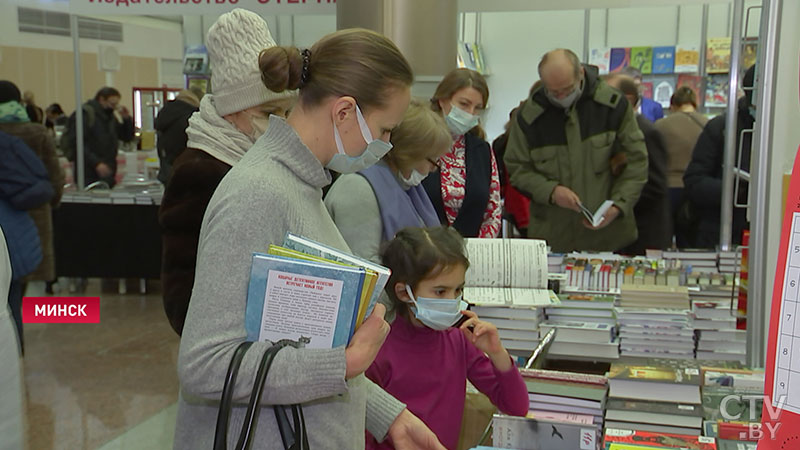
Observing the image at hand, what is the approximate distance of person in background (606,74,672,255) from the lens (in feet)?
15.4

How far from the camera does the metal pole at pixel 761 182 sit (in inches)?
87.7

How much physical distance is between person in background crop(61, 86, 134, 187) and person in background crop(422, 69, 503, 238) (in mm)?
5301

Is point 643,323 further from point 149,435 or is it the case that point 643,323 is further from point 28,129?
point 28,129

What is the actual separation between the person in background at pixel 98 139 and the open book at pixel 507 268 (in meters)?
5.77

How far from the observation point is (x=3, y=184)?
4.23 meters

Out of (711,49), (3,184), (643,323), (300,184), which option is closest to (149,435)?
(3,184)

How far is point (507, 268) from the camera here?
293 centimetres

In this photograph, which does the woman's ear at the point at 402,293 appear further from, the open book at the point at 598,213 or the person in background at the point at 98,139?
the person in background at the point at 98,139

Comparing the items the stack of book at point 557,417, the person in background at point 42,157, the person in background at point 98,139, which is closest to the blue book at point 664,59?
the person in background at point 98,139

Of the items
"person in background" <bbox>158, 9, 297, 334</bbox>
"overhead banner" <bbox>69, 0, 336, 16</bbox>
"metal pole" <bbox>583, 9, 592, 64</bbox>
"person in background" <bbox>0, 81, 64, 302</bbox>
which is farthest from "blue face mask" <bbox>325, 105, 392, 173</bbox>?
"metal pole" <bbox>583, 9, 592, 64</bbox>

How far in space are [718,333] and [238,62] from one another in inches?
70.8

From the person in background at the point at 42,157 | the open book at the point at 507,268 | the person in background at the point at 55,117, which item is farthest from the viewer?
the person in background at the point at 55,117

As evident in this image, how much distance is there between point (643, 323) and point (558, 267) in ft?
1.91

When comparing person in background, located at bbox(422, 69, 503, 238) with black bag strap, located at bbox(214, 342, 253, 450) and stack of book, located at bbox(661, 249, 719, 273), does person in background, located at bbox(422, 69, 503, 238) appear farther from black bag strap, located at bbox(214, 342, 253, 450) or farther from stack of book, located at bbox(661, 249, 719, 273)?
black bag strap, located at bbox(214, 342, 253, 450)
